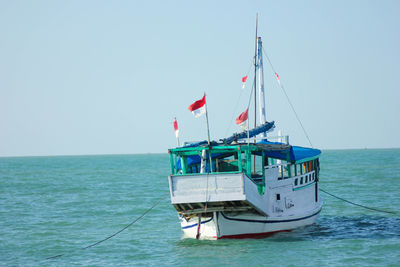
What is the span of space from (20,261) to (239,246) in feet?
31.5

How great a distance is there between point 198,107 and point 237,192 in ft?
13.0

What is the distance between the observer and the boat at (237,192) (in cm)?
2277

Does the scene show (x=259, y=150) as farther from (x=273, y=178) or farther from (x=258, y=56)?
(x=258, y=56)

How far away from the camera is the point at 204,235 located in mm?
24781

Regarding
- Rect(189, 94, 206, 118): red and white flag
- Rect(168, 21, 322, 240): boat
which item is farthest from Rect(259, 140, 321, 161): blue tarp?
Rect(189, 94, 206, 118): red and white flag

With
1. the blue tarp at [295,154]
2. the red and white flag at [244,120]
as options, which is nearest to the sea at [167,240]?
the blue tarp at [295,154]

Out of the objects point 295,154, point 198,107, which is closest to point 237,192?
point 198,107

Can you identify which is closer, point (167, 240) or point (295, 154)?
point (295, 154)

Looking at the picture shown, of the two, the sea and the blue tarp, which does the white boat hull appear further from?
the blue tarp

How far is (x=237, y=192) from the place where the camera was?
2262 centimetres

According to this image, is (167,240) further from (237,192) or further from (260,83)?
(260,83)

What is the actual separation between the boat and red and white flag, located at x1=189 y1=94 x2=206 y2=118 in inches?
56.9

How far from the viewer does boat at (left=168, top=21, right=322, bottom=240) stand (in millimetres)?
22766

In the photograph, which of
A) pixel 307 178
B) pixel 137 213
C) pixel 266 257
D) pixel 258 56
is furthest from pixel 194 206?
pixel 137 213
